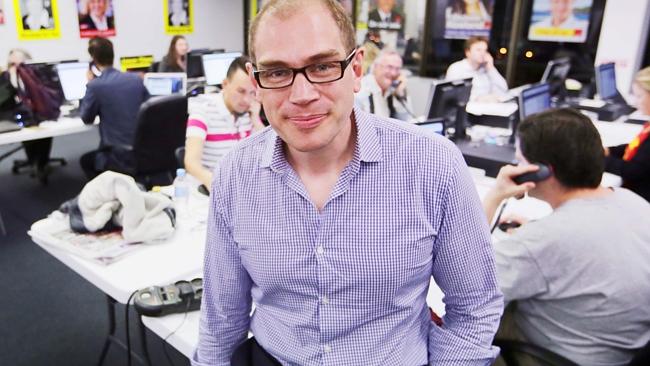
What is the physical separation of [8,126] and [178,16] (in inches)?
161

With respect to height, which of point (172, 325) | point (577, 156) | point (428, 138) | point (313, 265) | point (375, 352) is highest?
point (428, 138)

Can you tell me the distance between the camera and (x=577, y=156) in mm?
1572

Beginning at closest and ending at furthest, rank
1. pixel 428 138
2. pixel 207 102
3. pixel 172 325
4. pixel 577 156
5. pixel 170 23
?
pixel 428 138 → pixel 172 325 → pixel 577 156 → pixel 207 102 → pixel 170 23

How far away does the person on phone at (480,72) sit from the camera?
500cm

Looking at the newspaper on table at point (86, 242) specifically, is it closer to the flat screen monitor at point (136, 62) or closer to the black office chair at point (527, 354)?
the black office chair at point (527, 354)

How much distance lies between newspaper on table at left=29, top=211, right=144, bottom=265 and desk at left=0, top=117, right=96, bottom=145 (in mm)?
2224

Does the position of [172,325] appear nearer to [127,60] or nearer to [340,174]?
[340,174]

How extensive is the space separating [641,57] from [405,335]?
5934 mm

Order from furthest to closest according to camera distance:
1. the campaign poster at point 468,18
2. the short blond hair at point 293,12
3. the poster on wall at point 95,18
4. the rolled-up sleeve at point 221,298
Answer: the campaign poster at point 468,18
the poster on wall at point 95,18
the rolled-up sleeve at point 221,298
the short blond hair at point 293,12

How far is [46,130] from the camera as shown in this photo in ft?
13.1

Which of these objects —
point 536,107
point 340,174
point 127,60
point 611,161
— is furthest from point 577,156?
point 127,60

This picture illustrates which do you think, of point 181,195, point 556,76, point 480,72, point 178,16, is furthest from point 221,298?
point 178,16

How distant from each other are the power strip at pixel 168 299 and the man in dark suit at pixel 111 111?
96.4 inches

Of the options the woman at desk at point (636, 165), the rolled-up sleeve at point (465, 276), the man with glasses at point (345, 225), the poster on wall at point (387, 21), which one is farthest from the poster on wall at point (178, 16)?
the rolled-up sleeve at point (465, 276)
